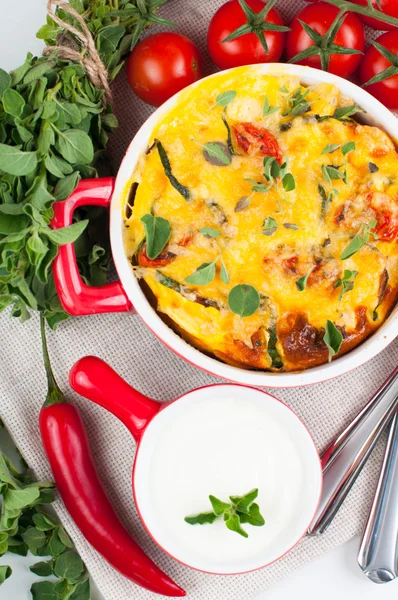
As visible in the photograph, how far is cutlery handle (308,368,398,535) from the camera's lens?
259cm

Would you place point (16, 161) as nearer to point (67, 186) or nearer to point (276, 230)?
point (67, 186)

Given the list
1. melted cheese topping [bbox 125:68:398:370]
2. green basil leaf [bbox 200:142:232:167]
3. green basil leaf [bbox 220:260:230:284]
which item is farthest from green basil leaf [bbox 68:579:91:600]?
green basil leaf [bbox 200:142:232:167]

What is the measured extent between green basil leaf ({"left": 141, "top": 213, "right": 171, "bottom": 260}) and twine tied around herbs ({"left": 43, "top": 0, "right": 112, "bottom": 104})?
58cm

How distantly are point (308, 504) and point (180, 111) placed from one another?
52.0 inches

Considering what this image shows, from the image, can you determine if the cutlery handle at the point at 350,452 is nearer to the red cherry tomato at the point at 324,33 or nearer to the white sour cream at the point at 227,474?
the white sour cream at the point at 227,474

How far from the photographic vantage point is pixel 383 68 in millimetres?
2492

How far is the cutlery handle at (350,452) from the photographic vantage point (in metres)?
2.59

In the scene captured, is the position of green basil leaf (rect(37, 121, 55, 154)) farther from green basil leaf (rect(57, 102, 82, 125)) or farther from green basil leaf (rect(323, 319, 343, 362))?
green basil leaf (rect(323, 319, 343, 362))

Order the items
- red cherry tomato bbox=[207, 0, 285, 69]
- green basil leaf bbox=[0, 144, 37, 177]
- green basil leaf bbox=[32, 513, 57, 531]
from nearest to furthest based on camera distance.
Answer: green basil leaf bbox=[0, 144, 37, 177] → red cherry tomato bbox=[207, 0, 285, 69] → green basil leaf bbox=[32, 513, 57, 531]

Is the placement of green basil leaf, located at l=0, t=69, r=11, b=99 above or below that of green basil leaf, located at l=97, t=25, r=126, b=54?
below

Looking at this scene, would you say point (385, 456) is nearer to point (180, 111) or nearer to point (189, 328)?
point (189, 328)

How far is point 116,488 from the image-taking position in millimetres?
2641

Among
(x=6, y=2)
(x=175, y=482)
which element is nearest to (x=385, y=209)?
(x=175, y=482)

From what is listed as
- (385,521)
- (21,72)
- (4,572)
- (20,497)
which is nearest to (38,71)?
(21,72)
